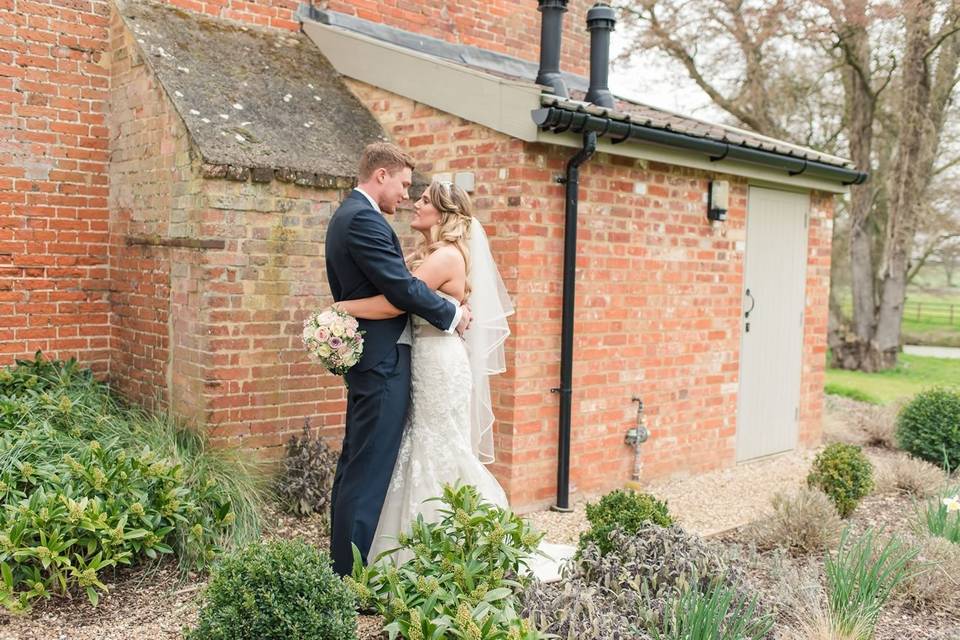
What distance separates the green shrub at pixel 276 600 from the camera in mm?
3100

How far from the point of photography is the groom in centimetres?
414

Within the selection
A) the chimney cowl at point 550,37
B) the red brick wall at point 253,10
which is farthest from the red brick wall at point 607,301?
the red brick wall at point 253,10

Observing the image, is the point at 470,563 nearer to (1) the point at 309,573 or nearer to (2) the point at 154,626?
(1) the point at 309,573

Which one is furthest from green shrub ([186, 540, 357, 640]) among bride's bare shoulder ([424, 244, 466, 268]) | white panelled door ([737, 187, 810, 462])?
white panelled door ([737, 187, 810, 462])

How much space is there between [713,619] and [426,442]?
1.67 m

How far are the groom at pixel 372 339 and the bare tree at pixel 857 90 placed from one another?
468 inches

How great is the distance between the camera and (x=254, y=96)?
6.23 meters

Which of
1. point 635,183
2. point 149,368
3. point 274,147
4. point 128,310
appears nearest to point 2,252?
point 128,310

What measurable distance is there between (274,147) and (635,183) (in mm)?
2726

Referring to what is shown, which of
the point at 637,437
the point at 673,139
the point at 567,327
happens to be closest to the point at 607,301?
the point at 567,327

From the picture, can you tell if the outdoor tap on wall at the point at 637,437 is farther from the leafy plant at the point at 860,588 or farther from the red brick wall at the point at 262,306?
the leafy plant at the point at 860,588

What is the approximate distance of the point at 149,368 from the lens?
6.14 m

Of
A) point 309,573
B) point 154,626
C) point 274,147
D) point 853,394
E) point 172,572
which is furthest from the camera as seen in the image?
point 853,394

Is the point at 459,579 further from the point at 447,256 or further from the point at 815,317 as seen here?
the point at 815,317
